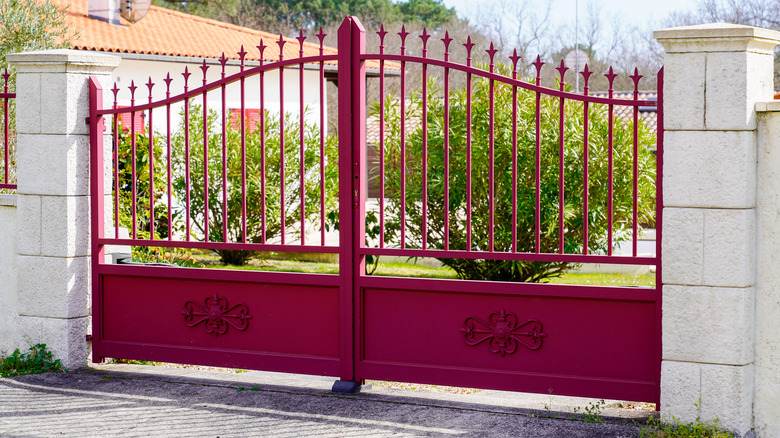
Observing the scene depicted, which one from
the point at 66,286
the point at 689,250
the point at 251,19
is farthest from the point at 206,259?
the point at 251,19

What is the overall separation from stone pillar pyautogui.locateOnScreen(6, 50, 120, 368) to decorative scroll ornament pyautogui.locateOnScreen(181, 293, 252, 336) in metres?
0.86

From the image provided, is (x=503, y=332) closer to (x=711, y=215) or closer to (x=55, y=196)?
(x=711, y=215)

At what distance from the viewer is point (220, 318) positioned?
20.6 ft

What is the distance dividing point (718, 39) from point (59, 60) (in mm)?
4226

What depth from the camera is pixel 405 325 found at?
5.83m

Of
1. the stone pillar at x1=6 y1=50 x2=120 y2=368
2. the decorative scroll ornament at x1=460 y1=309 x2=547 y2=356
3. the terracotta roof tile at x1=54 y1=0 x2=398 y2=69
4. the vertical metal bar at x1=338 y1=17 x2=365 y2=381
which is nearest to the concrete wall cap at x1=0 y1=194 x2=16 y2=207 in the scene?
the stone pillar at x1=6 y1=50 x2=120 y2=368

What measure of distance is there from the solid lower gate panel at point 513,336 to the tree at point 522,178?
11.3 ft

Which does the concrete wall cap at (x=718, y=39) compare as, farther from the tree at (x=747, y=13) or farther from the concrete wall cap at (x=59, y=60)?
the tree at (x=747, y=13)

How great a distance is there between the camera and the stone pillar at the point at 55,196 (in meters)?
6.46

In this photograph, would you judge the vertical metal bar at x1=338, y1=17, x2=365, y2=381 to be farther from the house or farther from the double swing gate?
A: the house

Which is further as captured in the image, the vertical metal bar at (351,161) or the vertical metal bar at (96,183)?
the vertical metal bar at (96,183)

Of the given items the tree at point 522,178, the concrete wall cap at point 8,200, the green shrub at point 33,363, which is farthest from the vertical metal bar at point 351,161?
the tree at point 522,178

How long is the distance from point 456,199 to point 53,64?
4239 mm

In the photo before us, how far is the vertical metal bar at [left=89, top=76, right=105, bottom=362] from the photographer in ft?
21.4
